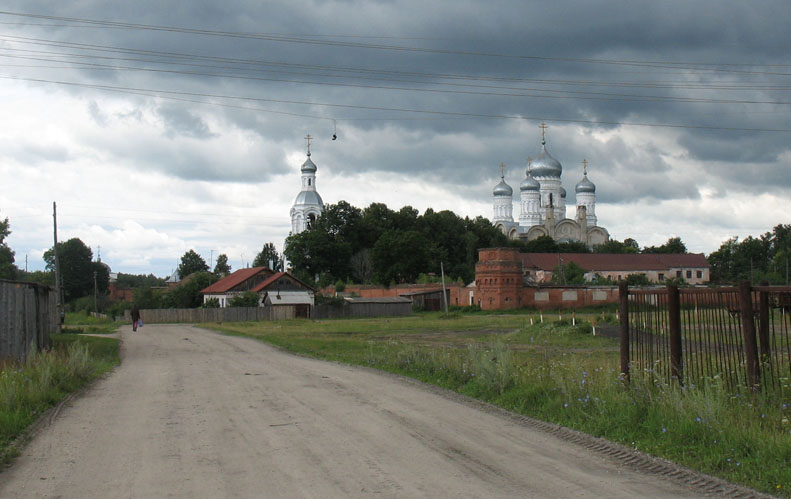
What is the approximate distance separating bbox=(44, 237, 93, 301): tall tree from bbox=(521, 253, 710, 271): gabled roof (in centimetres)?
6521

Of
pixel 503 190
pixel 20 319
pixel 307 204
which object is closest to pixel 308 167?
pixel 307 204

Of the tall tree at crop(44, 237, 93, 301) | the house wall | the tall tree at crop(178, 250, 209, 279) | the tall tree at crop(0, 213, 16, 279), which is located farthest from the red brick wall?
the tall tree at crop(178, 250, 209, 279)

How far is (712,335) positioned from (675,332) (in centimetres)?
59

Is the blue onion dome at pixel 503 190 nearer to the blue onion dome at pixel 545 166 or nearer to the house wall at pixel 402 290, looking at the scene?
the blue onion dome at pixel 545 166

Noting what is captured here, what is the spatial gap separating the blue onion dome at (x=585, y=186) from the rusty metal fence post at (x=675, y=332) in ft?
409

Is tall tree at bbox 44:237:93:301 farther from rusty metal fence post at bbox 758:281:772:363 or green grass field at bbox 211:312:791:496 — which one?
rusty metal fence post at bbox 758:281:772:363

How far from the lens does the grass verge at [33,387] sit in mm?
10352

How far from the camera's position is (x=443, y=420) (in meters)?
11.1

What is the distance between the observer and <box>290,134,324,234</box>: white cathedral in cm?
12312

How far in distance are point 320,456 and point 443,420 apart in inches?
117

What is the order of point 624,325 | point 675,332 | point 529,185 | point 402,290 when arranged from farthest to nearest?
point 529,185, point 402,290, point 624,325, point 675,332

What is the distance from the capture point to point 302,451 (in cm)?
884

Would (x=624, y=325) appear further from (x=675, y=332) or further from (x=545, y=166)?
(x=545, y=166)

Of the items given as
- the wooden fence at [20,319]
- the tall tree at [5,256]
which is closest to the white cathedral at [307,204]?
the tall tree at [5,256]
